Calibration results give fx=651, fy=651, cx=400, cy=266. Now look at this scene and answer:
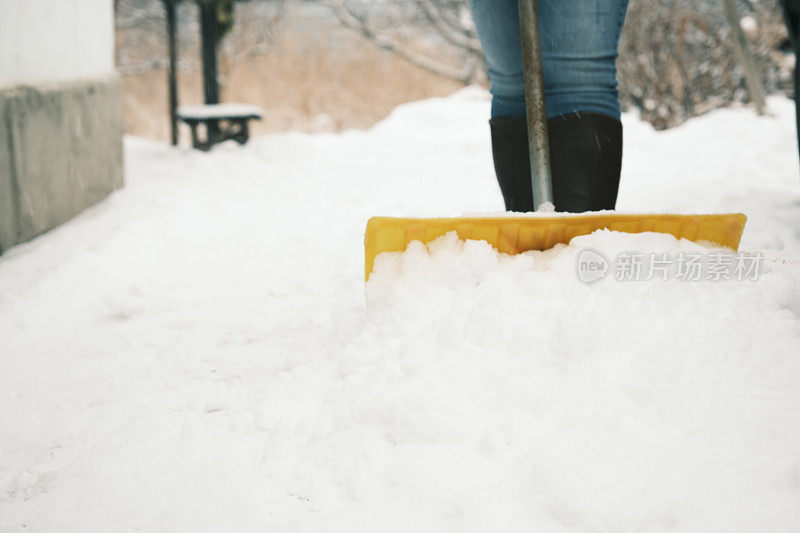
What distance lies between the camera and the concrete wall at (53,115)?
2037 millimetres

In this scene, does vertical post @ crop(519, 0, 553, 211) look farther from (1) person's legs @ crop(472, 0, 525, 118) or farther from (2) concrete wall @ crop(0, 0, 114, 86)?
(2) concrete wall @ crop(0, 0, 114, 86)

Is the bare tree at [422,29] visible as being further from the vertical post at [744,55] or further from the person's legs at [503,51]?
the person's legs at [503,51]

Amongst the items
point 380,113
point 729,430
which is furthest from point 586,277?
point 380,113

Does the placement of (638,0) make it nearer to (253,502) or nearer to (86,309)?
(86,309)

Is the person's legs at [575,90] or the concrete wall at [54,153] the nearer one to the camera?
the person's legs at [575,90]

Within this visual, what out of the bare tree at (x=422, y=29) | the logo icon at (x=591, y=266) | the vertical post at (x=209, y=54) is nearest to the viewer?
the logo icon at (x=591, y=266)

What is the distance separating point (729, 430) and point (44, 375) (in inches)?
48.2

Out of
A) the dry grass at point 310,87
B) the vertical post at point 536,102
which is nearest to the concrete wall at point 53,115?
the vertical post at point 536,102

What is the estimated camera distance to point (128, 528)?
0.83 meters

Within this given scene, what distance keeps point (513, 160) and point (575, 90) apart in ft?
0.68

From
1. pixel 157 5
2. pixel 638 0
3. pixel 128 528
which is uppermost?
pixel 157 5

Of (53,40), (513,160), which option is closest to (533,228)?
(513,160)

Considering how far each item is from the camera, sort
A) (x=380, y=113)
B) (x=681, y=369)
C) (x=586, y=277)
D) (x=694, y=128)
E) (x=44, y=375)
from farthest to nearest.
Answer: (x=380, y=113)
(x=694, y=128)
(x=44, y=375)
(x=586, y=277)
(x=681, y=369)

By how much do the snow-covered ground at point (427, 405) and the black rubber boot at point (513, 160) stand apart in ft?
1.51
